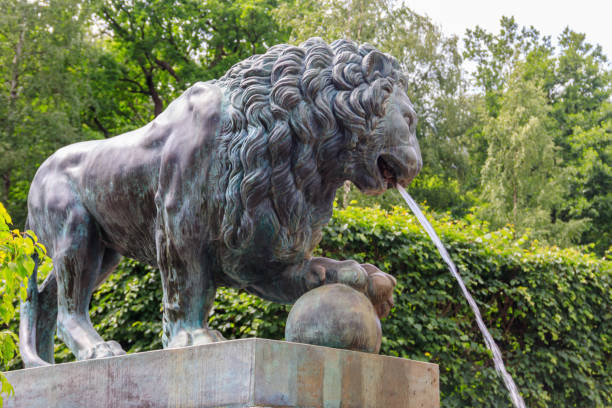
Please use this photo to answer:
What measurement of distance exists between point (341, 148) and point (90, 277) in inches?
59.4

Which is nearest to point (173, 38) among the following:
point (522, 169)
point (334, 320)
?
point (522, 169)

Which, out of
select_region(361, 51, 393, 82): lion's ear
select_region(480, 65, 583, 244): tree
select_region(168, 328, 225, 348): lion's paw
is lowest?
select_region(480, 65, 583, 244): tree

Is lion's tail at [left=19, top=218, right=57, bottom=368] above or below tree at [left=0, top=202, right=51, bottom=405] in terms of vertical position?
below

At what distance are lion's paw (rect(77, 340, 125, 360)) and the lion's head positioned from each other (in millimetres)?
800

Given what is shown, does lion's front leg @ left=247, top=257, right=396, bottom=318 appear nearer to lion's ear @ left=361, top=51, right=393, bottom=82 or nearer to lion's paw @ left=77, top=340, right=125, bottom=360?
lion's paw @ left=77, top=340, right=125, bottom=360

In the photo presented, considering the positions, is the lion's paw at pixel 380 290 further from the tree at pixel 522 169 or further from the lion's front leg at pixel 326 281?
the tree at pixel 522 169

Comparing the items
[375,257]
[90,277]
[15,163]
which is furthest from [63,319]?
[15,163]

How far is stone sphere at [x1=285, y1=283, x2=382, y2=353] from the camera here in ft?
10.9

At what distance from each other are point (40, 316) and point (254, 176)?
5.70 feet

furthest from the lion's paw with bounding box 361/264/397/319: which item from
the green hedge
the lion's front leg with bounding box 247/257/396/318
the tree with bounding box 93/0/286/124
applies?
the tree with bounding box 93/0/286/124

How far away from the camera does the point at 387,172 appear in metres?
3.65

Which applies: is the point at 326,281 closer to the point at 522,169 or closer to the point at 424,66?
the point at 424,66

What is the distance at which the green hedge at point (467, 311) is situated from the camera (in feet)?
24.6

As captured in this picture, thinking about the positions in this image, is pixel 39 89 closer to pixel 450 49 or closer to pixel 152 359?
pixel 450 49
